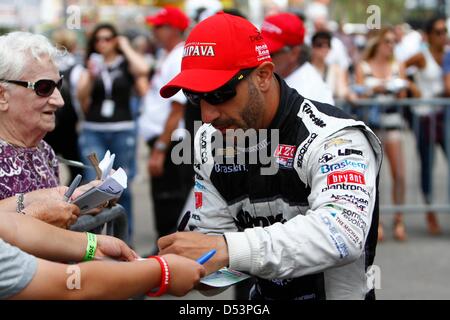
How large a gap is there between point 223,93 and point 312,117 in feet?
1.25

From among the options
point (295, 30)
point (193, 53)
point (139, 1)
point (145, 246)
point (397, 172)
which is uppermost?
point (139, 1)

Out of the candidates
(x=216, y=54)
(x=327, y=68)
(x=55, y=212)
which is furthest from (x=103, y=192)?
(x=327, y=68)

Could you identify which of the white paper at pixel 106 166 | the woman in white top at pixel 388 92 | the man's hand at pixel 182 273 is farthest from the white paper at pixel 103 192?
the woman in white top at pixel 388 92

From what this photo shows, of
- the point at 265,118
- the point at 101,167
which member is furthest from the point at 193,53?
the point at 101,167

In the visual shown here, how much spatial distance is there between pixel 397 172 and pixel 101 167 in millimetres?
6593

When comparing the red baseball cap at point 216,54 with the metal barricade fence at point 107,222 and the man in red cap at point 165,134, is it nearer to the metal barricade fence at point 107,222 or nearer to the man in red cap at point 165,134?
the metal barricade fence at point 107,222

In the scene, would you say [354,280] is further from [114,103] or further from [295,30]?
[114,103]

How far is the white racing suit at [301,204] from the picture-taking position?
9.77ft

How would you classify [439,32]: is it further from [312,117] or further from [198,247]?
[198,247]

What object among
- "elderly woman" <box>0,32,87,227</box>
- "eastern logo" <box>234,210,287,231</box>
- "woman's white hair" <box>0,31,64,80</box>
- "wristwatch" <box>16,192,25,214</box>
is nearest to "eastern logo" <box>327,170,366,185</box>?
"eastern logo" <box>234,210,287,231</box>

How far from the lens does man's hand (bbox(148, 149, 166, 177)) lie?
8.48 meters

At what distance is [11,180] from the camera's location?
3.77 metres

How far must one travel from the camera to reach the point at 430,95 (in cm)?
1028

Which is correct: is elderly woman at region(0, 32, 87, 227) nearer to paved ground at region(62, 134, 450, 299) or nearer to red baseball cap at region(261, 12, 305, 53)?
red baseball cap at region(261, 12, 305, 53)
